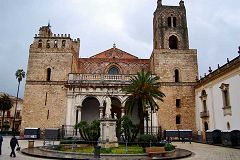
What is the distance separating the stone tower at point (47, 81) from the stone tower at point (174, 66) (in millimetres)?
12562

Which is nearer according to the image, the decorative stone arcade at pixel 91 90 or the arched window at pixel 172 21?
the decorative stone arcade at pixel 91 90

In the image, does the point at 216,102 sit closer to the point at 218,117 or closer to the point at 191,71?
the point at 218,117

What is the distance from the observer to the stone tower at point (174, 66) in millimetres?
31622

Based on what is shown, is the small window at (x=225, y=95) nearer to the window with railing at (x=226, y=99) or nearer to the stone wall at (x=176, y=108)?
the window with railing at (x=226, y=99)

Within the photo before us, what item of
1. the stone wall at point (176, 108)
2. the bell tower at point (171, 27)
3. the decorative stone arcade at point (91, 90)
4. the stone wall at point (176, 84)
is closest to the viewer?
the decorative stone arcade at point (91, 90)

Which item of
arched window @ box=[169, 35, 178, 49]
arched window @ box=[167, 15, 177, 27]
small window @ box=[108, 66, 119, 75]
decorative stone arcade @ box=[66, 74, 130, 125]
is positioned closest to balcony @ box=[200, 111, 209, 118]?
decorative stone arcade @ box=[66, 74, 130, 125]

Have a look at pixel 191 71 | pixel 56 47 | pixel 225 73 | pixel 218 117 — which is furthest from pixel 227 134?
pixel 56 47

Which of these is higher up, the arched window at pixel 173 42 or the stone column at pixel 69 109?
the arched window at pixel 173 42

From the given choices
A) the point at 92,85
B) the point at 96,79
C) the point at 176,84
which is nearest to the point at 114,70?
the point at 96,79

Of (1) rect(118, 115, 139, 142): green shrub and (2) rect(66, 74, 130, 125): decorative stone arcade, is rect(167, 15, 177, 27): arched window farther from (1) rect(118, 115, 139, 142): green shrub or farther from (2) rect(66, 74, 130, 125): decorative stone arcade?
(1) rect(118, 115, 139, 142): green shrub

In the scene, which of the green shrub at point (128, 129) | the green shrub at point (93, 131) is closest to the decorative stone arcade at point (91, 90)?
the green shrub at point (128, 129)

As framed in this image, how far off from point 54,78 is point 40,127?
6.60 m

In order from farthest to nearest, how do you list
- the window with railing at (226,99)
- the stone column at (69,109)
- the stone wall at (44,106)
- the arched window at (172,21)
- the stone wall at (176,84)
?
the arched window at (172,21) → the stone wall at (176,84) → the stone wall at (44,106) → the stone column at (69,109) → the window with railing at (226,99)

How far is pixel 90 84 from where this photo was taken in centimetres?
3159
